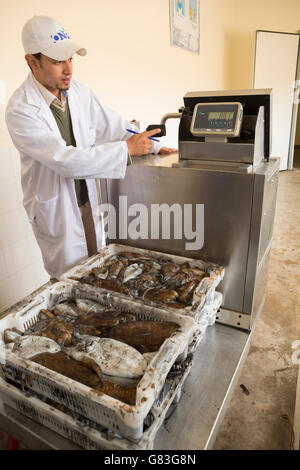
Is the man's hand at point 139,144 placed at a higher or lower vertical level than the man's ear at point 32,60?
lower

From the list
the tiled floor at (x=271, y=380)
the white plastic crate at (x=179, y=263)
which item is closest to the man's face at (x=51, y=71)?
the white plastic crate at (x=179, y=263)

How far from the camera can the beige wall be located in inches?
76.1

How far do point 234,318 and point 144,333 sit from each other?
1.60 feet

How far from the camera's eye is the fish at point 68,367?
2.32 feet

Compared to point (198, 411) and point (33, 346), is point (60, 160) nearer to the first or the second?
point (33, 346)

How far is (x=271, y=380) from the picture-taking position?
1.61 m

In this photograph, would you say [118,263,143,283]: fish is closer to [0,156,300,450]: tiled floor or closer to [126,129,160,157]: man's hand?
[126,129,160,157]: man's hand

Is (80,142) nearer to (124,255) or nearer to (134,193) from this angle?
(134,193)

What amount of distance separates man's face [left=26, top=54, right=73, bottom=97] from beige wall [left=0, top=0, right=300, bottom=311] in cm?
64

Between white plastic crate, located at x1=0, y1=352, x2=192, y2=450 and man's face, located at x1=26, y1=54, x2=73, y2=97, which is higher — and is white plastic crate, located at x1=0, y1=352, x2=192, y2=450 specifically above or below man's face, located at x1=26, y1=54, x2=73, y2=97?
below

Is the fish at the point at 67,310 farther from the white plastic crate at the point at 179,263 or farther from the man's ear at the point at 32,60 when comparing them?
the man's ear at the point at 32,60

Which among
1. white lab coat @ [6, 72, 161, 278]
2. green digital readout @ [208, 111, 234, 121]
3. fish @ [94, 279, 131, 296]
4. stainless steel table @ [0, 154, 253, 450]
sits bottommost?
stainless steel table @ [0, 154, 253, 450]

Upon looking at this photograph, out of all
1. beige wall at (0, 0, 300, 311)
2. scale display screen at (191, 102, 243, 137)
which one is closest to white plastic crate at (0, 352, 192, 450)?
scale display screen at (191, 102, 243, 137)

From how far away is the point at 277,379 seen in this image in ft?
5.31
